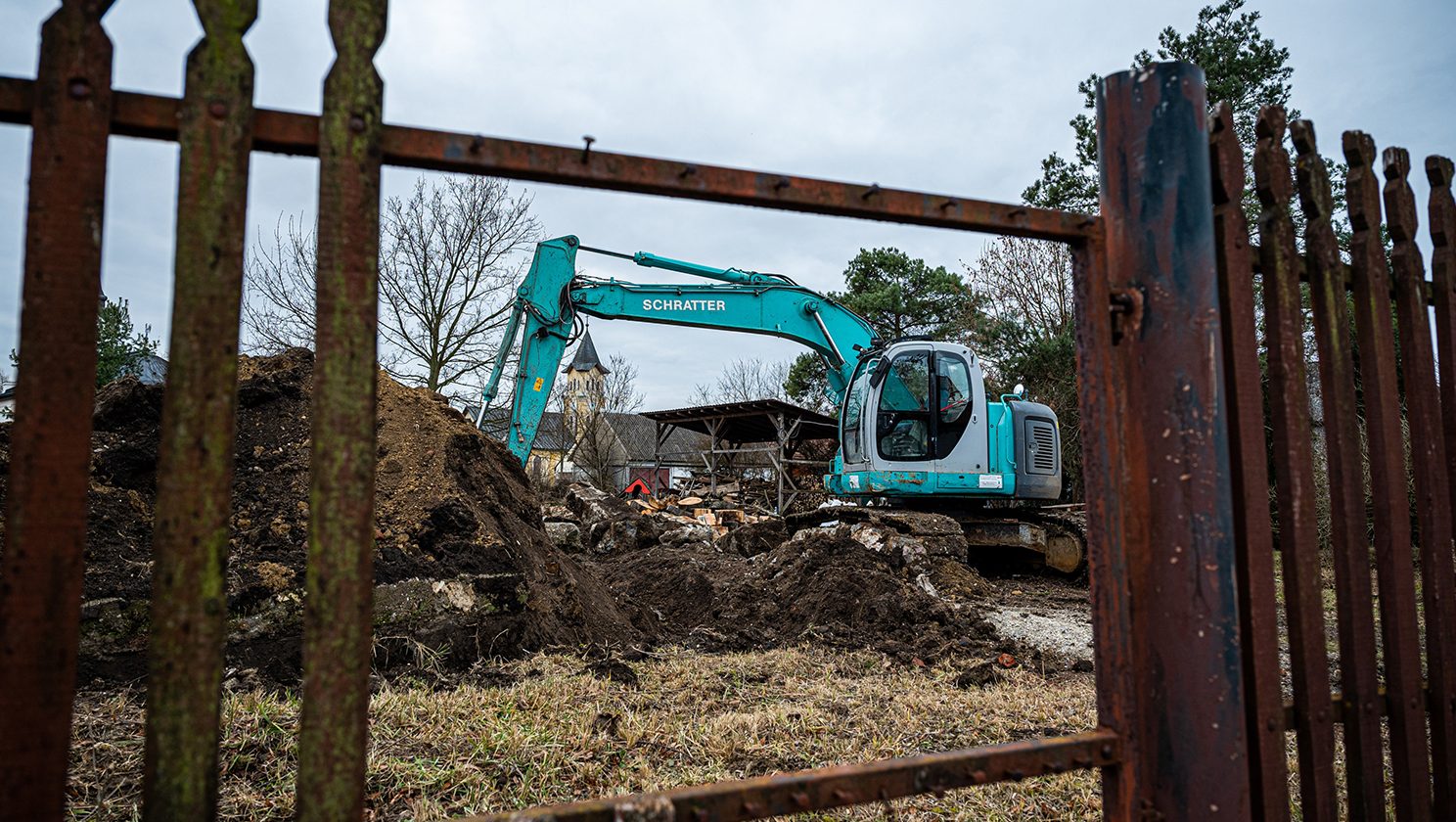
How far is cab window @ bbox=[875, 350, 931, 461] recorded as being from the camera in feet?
33.6

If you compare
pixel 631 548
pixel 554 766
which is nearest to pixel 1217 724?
pixel 554 766

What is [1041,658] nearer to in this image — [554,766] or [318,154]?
[554,766]

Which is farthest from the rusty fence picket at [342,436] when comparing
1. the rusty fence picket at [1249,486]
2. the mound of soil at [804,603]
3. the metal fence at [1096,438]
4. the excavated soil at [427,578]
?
the mound of soil at [804,603]

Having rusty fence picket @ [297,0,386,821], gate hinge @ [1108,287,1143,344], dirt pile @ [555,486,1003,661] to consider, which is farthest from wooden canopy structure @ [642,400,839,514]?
rusty fence picket @ [297,0,386,821]

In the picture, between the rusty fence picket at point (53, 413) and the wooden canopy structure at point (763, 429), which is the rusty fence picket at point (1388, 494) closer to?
the rusty fence picket at point (53, 413)

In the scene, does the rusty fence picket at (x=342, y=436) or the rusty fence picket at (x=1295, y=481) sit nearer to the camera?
the rusty fence picket at (x=342, y=436)

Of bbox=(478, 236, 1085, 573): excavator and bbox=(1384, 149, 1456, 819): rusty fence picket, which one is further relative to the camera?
bbox=(478, 236, 1085, 573): excavator

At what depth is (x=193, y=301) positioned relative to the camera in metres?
1.00

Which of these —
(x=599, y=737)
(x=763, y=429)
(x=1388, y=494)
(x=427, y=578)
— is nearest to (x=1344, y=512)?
(x=1388, y=494)

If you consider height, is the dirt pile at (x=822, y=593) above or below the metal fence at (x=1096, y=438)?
below

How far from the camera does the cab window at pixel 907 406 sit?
10242mm

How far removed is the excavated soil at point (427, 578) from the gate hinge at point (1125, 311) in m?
3.51

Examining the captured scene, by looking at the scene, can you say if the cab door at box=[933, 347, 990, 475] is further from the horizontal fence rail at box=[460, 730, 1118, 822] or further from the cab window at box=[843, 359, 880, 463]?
the horizontal fence rail at box=[460, 730, 1118, 822]

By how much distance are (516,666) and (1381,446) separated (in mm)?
3938
